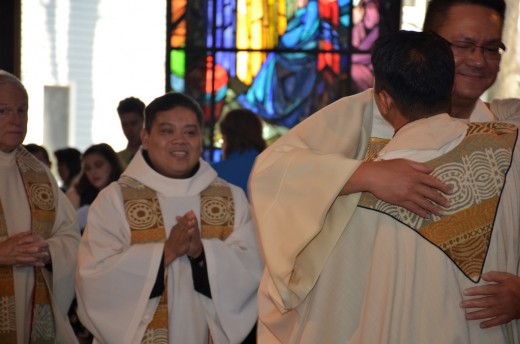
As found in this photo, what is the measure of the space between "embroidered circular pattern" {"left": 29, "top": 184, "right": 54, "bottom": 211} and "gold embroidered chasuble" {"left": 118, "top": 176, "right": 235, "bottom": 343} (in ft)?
2.01

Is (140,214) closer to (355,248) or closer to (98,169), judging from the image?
(355,248)

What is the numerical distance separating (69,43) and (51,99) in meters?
0.59

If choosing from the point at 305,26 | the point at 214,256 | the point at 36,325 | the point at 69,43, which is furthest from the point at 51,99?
the point at 214,256

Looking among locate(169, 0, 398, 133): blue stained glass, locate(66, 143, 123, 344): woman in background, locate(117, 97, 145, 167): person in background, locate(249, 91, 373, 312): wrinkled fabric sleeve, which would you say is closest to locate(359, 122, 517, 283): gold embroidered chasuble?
locate(249, 91, 373, 312): wrinkled fabric sleeve

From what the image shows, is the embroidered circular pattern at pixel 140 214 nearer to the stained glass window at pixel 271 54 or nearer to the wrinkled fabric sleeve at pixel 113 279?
the wrinkled fabric sleeve at pixel 113 279

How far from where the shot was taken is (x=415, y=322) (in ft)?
9.29

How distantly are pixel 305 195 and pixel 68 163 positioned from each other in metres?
6.23

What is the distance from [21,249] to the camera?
16.0 ft

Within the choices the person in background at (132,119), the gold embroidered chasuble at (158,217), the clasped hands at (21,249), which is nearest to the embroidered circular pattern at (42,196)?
the clasped hands at (21,249)

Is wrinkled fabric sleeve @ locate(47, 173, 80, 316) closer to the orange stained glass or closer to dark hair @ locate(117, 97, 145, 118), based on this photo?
dark hair @ locate(117, 97, 145, 118)

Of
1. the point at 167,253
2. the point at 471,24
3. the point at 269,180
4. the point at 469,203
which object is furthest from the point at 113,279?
the point at 469,203

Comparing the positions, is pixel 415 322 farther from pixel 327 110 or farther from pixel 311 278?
pixel 327 110

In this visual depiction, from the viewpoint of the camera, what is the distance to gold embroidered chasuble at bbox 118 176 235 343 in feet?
15.3

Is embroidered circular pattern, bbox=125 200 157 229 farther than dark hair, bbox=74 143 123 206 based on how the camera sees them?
No
